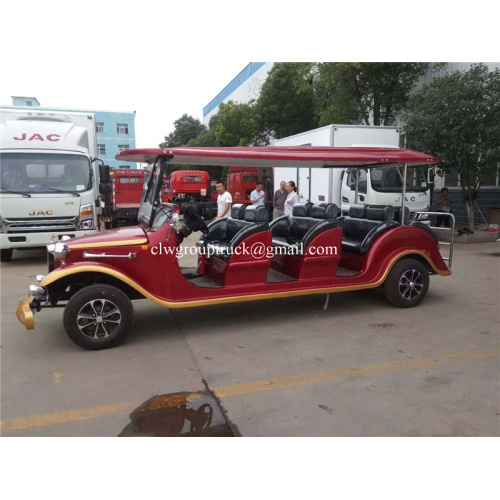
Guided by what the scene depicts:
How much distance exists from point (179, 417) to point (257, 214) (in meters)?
2.98

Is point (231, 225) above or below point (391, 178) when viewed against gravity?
below

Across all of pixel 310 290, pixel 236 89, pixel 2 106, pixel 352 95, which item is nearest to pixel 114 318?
pixel 310 290

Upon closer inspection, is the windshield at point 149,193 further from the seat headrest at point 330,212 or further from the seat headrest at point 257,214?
the seat headrest at point 330,212

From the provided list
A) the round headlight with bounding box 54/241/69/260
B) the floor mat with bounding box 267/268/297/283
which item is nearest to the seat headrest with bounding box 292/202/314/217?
the floor mat with bounding box 267/268/297/283

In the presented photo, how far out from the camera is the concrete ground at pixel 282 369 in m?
3.15

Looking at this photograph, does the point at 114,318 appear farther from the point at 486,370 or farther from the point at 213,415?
the point at 486,370

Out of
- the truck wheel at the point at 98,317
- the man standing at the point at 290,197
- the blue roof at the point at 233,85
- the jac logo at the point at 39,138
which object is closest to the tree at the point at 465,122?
the man standing at the point at 290,197

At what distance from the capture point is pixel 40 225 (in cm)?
862

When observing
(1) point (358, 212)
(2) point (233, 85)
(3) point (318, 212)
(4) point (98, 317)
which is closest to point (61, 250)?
(4) point (98, 317)

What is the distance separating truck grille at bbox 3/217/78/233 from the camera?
27.8 ft

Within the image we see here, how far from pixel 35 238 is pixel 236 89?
3420 centimetres

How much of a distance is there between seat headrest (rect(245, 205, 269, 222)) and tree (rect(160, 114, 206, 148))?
42183 millimetres

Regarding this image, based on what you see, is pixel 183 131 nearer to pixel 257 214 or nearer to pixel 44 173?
pixel 44 173

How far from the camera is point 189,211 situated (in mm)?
4945
